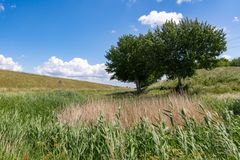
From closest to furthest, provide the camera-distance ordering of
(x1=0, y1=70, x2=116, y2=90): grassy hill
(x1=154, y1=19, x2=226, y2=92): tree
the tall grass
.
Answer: the tall grass < (x1=154, y1=19, x2=226, y2=92): tree < (x1=0, y1=70, x2=116, y2=90): grassy hill

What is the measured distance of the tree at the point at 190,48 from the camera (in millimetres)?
27062

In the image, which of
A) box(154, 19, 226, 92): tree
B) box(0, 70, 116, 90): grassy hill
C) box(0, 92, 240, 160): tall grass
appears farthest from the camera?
box(0, 70, 116, 90): grassy hill

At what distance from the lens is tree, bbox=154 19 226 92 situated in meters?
27.1

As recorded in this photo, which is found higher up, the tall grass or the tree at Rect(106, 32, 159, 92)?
the tree at Rect(106, 32, 159, 92)

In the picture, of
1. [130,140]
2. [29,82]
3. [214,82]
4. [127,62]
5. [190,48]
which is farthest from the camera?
[29,82]

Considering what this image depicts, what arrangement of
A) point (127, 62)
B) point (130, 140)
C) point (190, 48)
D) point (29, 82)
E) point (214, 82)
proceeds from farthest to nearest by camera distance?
point (29, 82) < point (127, 62) < point (214, 82) < point (190, 48) < point (130, 140)

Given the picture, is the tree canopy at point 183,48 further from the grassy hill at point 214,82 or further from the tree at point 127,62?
the tree at point 127,62

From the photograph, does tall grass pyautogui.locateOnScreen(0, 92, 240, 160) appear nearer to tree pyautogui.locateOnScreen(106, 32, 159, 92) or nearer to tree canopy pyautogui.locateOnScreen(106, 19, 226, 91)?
tree canopy pyautogui.locateOnScreen(106, 19, 226, 91)

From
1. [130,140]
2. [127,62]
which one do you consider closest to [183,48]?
[127,62]

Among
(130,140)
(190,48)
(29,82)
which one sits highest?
(190,48)

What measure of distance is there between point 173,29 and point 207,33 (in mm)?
3039

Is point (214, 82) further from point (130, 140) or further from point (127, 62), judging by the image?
point (130, 140)

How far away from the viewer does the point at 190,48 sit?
89.3 ft

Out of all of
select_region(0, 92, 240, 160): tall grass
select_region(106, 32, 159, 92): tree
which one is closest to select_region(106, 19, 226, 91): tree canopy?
select_region(106, 32, 159, 92): tree
